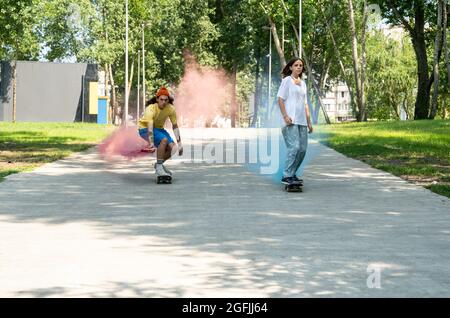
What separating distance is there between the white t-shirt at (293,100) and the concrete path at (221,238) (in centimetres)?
107

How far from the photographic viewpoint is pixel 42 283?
6.04 metres

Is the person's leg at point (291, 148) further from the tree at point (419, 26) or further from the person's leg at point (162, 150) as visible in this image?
the tree at point (419, 26)

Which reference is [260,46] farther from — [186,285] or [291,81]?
[186,285]

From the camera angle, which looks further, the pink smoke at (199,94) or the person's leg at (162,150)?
the pink smoke at (199,94)

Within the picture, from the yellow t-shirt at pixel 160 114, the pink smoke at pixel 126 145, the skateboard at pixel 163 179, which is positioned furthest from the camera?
the pink smoke at pixel 126 145

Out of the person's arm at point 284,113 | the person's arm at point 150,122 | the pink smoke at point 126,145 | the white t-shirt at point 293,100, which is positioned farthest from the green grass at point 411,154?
the pink smoke at point 126,145

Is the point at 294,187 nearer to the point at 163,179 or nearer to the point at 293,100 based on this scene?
the point at 293,100

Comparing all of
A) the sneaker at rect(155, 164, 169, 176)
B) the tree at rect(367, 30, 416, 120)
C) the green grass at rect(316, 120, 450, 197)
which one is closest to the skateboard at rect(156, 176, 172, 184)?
the sneaker at rect(155, 164, 169, 176)

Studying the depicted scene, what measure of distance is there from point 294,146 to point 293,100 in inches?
27.1

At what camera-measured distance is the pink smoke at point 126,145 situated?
Result: 17.8 m

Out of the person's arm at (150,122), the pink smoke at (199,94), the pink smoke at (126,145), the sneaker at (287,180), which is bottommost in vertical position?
the sneaker at (287,180)

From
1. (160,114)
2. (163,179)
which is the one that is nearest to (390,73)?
(160,114)

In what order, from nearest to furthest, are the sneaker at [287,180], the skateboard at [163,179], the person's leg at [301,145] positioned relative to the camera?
1. the sneaker at [287,180]
2. the person's leg at [301,145]
3. the skateboard at [163,179]

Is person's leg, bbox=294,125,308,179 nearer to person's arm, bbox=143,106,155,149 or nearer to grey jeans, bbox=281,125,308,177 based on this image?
grey jeans, bbox=281,125,308,177
